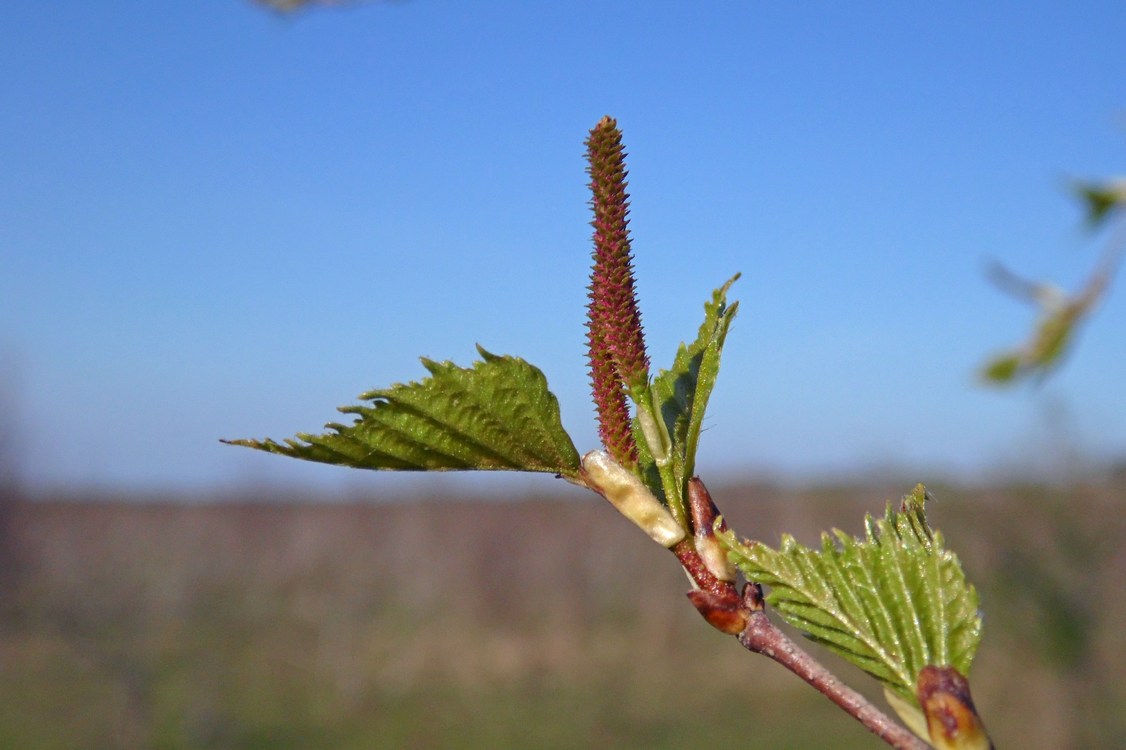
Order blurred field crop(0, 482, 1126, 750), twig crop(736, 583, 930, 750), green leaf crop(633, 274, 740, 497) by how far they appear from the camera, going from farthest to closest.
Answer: blurred field crop(0, 482, 1126, 750) < green leaf crop(633, 274, 740, 497) < twig crop(736, 583, 930, 750)

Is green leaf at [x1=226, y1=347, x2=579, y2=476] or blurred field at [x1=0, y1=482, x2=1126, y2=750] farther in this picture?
blurred field at [x1=0, y1=482, x2=1126, y2=750]

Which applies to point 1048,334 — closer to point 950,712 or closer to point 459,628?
point 950,712

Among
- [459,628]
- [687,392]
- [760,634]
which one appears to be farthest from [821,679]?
[459,628]

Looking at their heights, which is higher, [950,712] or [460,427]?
[460,427]

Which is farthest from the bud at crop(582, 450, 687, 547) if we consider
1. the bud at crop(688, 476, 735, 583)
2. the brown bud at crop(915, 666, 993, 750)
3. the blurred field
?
→ the blurred field

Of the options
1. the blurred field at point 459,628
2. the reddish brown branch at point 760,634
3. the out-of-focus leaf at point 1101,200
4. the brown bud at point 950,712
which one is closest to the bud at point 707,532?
the reddish brown branch at point 760,634

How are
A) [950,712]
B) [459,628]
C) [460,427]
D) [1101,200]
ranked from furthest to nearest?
1. [459,628]
2. [460,427]
3. [950,712]
4. [1101,200]

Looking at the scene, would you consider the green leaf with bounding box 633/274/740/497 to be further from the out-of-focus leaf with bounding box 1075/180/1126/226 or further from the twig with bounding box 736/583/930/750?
the out-of-focus leaf with bounding box 1075/180/1126/226

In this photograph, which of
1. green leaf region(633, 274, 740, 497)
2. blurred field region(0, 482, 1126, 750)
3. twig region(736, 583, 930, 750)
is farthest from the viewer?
blurred field region(0, 482, 1126, 750)
